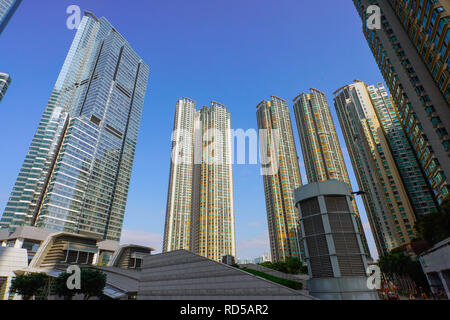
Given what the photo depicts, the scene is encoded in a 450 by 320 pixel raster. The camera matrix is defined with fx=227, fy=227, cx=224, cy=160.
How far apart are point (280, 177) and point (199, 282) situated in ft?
363

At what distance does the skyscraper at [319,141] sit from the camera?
121m

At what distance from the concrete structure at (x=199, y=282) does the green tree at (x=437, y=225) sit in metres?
43.8

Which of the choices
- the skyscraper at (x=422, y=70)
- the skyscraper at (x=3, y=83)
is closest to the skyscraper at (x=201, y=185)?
the skyscraper at (x=422, y=70)

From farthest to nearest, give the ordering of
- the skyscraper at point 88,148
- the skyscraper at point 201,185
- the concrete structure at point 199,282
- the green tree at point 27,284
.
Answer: the skyscraper at point 201,185 → the skyscraper at point 88,148 → the green tree at point 27,284 → the concrete structure at point 199,282

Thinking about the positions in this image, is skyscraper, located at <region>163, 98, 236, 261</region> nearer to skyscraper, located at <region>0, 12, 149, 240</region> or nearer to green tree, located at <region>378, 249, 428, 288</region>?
skyscraper, located at <region>0, 12, 149, 240</region>

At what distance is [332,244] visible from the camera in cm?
2520

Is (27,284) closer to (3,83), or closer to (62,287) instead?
(62,287)

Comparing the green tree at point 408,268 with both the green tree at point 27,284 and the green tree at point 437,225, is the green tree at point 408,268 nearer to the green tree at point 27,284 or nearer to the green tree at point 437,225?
the green tree at point 437,225

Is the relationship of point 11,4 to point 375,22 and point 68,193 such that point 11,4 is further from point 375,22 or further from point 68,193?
point 375,22

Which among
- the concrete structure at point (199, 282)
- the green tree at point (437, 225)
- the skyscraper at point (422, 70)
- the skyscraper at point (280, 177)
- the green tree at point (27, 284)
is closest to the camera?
the concrete structure at point (199, 282)

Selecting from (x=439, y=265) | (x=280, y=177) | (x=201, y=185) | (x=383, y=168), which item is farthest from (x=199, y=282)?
(x=201, y=185)

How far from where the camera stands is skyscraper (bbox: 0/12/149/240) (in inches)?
4053

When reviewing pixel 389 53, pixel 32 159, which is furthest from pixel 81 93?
pixel 389 53
